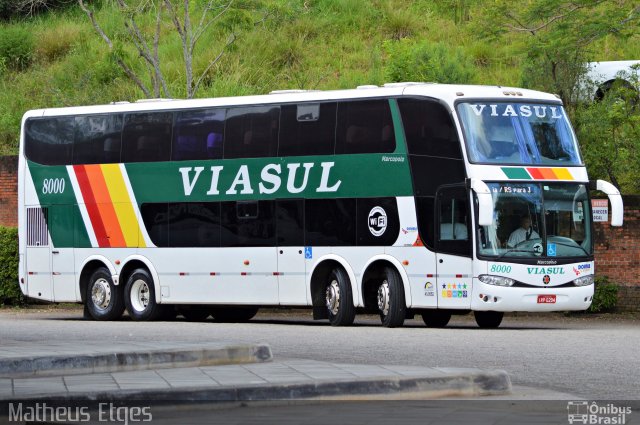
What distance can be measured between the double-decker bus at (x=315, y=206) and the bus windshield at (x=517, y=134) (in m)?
0.03

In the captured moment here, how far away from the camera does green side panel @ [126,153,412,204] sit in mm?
25891

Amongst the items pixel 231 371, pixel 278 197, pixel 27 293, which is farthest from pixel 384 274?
pixel 231 371

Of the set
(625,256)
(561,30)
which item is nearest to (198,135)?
(561,30)

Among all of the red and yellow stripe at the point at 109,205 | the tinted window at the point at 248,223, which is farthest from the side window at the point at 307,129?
the red and yellow stripe at the point at 109,205

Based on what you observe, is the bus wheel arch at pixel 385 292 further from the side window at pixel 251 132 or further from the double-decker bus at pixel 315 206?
the side window at pixel 251 132

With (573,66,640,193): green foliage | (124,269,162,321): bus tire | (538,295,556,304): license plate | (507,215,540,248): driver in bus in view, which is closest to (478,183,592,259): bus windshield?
(507,215,540,248): driver in bus

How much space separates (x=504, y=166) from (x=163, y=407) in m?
13.7

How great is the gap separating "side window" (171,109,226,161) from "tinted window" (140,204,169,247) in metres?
1.10

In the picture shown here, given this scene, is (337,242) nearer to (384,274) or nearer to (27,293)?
(384,274)

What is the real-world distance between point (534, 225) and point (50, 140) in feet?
37.3

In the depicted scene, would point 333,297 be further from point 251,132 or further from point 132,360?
point 132,360

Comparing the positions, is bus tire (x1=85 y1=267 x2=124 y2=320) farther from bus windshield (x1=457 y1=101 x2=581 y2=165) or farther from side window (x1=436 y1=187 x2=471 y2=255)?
bus windshield (x1=457 y1=101 x2=581 y2=165)

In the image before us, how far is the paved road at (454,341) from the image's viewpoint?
15.9 meters

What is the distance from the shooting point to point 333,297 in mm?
26750
